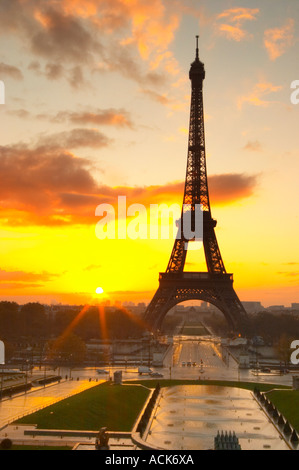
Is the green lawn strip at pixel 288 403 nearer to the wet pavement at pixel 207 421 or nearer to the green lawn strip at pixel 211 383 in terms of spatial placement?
the wet pavement at pixel 207 421

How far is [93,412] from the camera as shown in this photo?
141ft

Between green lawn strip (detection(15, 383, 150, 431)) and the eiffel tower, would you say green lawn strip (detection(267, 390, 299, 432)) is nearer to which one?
green lawn strip (detection(15, 383, 150, 431))

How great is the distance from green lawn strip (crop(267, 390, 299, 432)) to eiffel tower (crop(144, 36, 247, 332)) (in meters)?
54.4

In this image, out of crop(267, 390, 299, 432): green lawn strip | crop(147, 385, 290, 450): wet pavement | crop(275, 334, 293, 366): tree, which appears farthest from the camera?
crop(275, 334, 293, 366): tree

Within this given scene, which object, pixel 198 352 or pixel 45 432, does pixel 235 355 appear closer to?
pixel 198 352

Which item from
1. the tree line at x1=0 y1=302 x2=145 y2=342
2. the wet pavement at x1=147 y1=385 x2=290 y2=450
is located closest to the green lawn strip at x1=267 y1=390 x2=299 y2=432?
the wet pavement at x1=147 y1=385 x2=290 y2=450

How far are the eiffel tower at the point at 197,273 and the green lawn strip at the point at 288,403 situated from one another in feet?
178

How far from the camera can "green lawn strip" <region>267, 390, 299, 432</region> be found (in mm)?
42594

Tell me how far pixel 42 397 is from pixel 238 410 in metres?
19.6

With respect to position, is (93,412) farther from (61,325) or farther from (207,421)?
(61,325)

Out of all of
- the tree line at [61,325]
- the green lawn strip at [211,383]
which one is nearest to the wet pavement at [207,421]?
the green lawn strip at [211,383]

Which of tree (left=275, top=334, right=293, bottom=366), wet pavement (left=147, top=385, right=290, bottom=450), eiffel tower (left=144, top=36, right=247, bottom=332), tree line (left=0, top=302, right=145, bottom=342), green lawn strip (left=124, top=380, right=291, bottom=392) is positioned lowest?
wet pavement (left=147, top=385, right=290, bottom=450)

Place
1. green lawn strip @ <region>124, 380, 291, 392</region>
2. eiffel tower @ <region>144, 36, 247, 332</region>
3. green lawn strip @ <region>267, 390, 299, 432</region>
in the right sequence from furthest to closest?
1. eiffel tower @ <region>144, 36, 247, 332</region>
2. green lawn strip @ <region>124, 380, 291, 392</region>
3. green lawn strip @ <region>267, 390, 299, 432</region>

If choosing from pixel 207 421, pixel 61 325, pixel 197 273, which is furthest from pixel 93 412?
pixel 61 325
